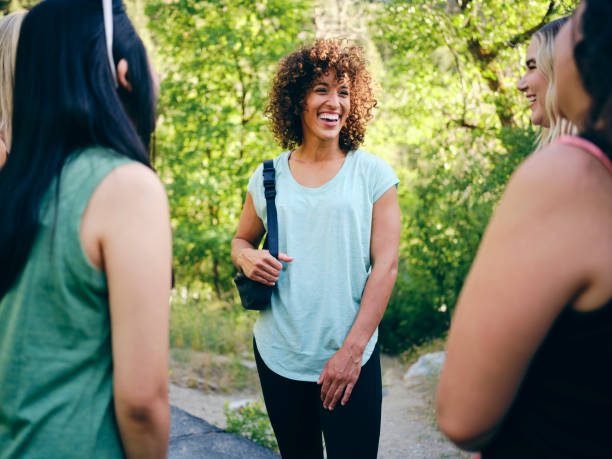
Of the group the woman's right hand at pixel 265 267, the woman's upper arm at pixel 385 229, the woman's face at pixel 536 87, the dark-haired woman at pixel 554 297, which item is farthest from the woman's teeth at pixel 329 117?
the dark-haired woman at pixel 554 297

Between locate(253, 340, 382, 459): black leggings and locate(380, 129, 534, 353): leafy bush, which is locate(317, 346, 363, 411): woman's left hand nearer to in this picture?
locate(253, 340, 382, 459): black leggings

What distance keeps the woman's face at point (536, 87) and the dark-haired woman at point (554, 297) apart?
1260mm

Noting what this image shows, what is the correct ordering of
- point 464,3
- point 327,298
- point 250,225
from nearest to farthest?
1. point 327,298
2. point 250,225
3. point 464,3

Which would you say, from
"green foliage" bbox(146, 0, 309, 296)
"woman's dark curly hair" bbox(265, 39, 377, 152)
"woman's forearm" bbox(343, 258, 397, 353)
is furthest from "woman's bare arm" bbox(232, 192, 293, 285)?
"green foliage" bbox(146, 0, 309, 296)

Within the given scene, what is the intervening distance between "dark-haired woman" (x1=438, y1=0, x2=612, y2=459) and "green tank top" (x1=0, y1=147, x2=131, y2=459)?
0.69 meters

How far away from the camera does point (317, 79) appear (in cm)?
237

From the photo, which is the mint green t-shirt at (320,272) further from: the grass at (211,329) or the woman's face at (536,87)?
the grass at (211,329)

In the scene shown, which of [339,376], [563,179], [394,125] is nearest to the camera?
[563,179]

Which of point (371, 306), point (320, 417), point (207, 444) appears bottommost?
point (207, 444)

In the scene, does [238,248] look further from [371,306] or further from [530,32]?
[530,32]

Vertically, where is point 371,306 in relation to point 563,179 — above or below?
below

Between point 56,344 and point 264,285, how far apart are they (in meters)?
1.11

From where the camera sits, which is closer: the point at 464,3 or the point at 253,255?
the point at 253,255

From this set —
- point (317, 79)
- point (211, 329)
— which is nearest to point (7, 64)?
point (317, 79)
